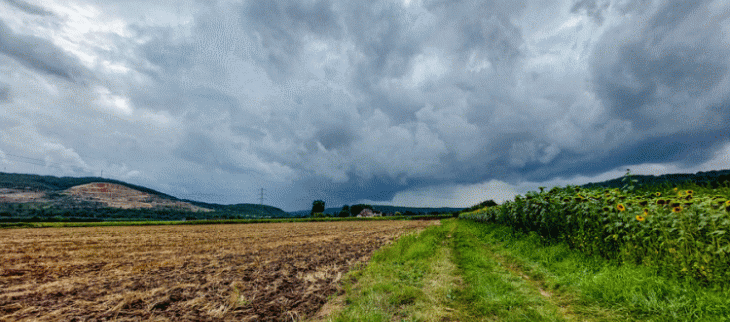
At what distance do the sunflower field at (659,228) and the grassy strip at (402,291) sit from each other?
3508 mm

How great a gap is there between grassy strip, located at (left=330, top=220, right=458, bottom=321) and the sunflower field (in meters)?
3.51

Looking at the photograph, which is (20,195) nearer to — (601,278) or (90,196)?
(90,196)

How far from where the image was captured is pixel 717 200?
4426 mm

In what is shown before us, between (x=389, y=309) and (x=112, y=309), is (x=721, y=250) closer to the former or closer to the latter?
(x=389, y=309)

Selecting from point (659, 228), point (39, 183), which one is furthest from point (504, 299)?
point (39, 183)

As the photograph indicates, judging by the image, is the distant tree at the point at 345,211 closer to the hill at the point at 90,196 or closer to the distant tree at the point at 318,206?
the distant tree at the point at 318,206

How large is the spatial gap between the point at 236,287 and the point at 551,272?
6844 millimetres

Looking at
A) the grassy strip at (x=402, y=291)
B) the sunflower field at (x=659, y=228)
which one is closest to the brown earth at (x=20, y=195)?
the grassy strip at (x=402, y=291)

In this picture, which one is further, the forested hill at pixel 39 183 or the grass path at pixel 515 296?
the forested hill at pixel 39 183

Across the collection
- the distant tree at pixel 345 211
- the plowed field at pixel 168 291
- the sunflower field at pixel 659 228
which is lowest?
the distant tree at pixel 345 211

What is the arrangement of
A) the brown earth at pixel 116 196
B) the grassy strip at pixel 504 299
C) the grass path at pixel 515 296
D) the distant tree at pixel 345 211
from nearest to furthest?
1. the grass path at pixel 515 296
2. the grassy strip at pixel 504 299
3. the distant tree at pixel 345 211
4. the brown earth at pixel 116 196

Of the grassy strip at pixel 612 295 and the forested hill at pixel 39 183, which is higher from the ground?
the forested hill at pixel 39 183

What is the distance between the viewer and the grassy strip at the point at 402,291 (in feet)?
13.8

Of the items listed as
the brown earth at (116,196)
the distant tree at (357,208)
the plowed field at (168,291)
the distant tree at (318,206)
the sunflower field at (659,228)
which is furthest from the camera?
the brown earth at (116,196)
